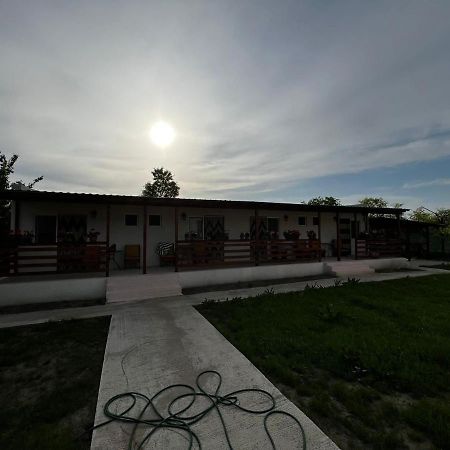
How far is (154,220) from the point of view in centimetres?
1080

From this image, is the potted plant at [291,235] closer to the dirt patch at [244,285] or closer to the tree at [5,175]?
the dirt patch at [244,285]

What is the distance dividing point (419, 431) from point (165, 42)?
28.4 feet

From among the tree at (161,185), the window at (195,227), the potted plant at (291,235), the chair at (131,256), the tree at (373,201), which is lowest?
the chair at (131,256)

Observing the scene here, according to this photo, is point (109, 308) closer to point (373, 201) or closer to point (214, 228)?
point (214, 228)

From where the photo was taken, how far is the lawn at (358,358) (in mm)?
2342

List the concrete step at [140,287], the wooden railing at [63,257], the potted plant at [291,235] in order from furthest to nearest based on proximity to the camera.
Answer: the potted plant at [291,235]
the wooden railing at [63,257]
the concrete step at [140,287]

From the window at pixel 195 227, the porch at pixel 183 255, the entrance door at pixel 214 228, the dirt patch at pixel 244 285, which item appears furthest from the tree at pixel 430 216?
the window at pixel 195 227

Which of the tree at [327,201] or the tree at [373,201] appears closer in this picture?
the tree at [327,201]

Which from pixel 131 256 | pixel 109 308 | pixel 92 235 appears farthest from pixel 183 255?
pixel 92 235

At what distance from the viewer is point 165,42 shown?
6.58 meters

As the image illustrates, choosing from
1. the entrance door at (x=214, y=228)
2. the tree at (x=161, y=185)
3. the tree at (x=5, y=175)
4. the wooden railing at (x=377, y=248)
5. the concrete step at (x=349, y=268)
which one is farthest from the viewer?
the tree at (x=161, y=185)

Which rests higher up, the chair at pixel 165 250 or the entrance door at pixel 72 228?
the entrance door at pixel 72 228

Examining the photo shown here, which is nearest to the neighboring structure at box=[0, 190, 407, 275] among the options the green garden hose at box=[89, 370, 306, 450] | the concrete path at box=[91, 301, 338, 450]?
the concrete path at box=[91, 301, 338, 450]

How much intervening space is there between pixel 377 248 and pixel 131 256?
12.1 metres
